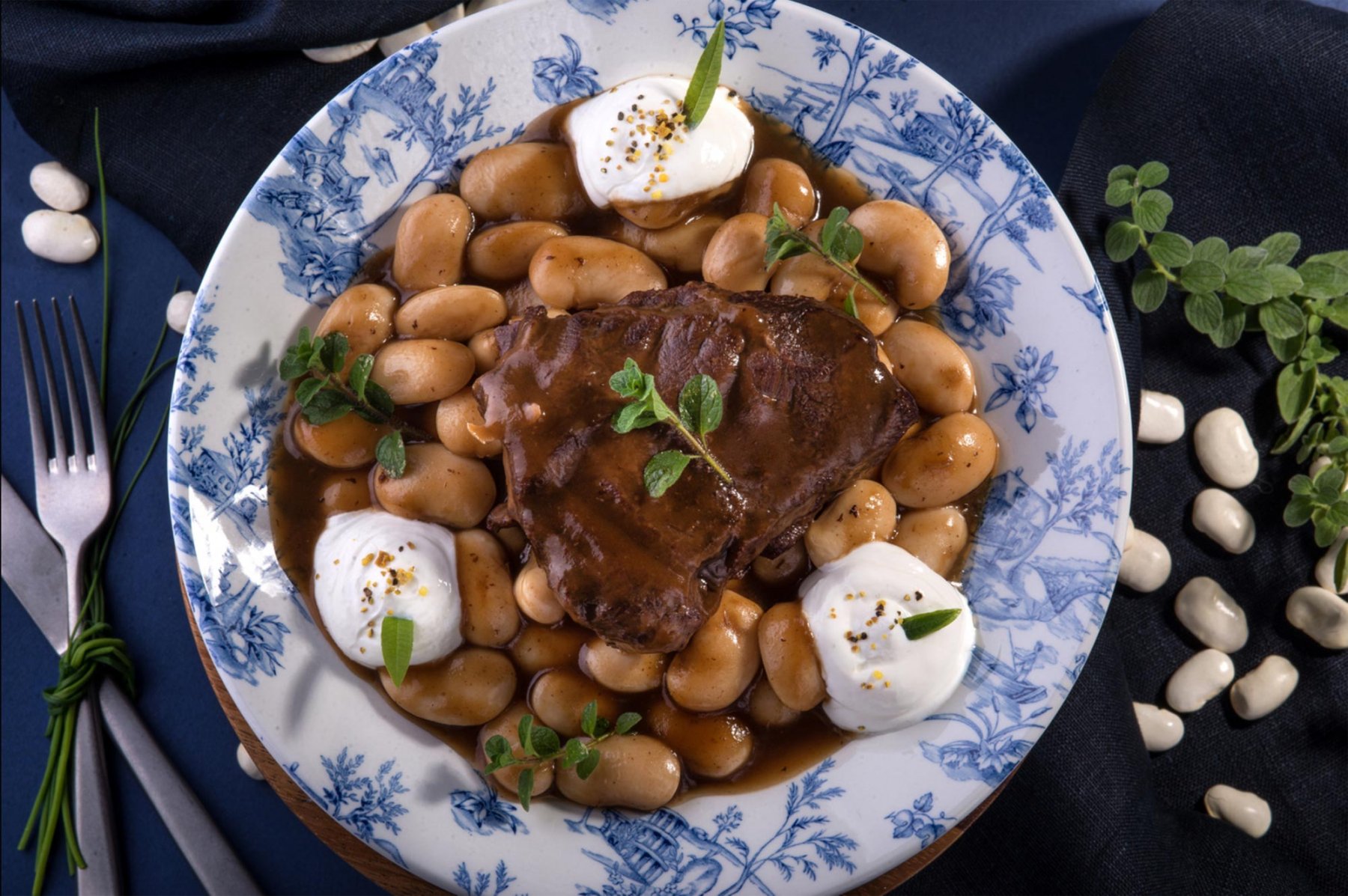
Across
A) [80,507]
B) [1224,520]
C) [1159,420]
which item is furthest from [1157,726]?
[80,507]

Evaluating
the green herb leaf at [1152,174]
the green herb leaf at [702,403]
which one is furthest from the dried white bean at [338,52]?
the green herb leaf at [1152,174]

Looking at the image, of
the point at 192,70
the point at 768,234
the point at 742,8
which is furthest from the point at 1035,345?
the point at 192,70

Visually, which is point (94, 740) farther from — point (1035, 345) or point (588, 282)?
point (1035, 345)

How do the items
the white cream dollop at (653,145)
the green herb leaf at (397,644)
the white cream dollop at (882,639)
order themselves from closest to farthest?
the green herb leaf at (397,644)
the white cream dollop at (882,639)
the white cream dollop at (653,145)

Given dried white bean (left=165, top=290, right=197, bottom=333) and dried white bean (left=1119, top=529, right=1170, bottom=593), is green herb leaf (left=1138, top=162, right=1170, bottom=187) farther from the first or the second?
dried white bean (left=165, top=290, right=197, bottom=333)

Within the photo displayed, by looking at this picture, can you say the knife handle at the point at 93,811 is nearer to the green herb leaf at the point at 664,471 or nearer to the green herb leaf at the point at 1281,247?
the green herb leaf at the point at 664,471

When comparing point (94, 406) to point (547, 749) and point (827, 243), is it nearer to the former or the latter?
point (547, 749)

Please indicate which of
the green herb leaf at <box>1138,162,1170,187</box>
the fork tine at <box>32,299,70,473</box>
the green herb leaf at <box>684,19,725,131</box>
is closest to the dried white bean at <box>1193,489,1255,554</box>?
the green herb leaf at <box>1138,162,1170,187</box>
